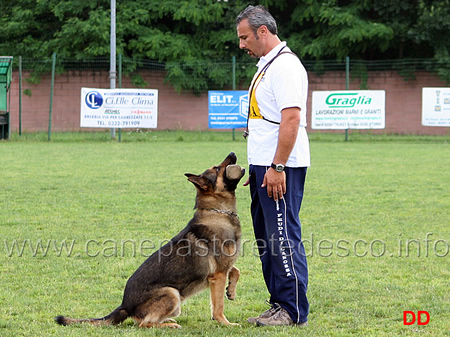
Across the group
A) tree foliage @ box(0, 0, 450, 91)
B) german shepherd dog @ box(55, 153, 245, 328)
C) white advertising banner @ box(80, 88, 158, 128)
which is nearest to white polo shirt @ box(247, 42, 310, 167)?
german shepherd dog @ box(55, 153, 245, 328)

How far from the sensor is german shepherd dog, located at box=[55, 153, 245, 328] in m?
4.17

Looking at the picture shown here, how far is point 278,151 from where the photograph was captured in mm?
4070

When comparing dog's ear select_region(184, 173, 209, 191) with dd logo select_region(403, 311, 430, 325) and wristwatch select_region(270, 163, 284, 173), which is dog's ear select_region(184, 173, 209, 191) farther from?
dd logo select_region(403, 311, 430, 325)

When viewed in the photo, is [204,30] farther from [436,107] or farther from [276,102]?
[276,102]

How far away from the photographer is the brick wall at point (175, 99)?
27.4m

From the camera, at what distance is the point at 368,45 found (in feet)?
97.1

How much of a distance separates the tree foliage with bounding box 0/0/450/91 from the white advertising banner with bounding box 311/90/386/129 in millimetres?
7034

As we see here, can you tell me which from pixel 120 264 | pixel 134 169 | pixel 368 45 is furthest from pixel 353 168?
pixel 368 45

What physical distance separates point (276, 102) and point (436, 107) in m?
18.3

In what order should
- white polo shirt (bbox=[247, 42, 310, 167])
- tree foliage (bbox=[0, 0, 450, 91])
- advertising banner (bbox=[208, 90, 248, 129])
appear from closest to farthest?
1. white polo shirt (bbox=[247, 42, 310, 167])
2. advertising banner (bbox=[208, 90, 248, 129])
3. tree foliage (bbox=[0, 0, 450, 91])

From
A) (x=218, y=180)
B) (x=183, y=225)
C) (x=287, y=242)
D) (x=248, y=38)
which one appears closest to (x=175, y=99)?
(x=183, y=225)

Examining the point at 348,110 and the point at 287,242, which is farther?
the point at 348,110

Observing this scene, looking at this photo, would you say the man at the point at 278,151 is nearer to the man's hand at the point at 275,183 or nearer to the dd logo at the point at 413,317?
the man's hand at the point at 275,183

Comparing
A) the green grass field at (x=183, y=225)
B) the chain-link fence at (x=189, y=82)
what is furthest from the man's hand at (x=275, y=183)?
the chain-link fence at (x=189, y=82)
